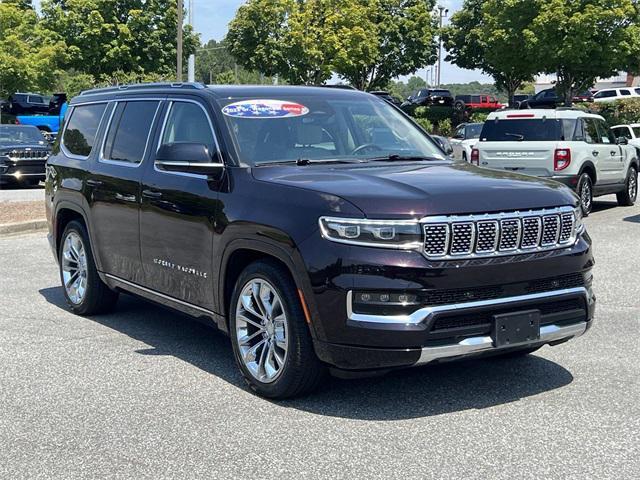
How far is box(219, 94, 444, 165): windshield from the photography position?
5.62 m

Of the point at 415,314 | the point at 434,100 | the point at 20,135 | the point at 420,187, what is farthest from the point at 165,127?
the point at 434,100

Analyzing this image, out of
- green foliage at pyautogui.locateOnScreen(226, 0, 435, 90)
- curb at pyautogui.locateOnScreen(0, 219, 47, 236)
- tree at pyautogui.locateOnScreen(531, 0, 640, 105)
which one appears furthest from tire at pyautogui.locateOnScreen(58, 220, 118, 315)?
green foliage at pyautogui.locateOnScreen(226, 0, 435, 90)

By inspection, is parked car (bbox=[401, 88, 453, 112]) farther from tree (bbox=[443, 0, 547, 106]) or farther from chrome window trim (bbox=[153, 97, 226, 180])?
chrome window trim (bbox=[153, 97, 226, 180])

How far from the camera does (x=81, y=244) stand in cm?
736

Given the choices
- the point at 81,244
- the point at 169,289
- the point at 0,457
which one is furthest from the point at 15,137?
the point at 0,457

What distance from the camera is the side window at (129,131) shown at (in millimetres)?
6457

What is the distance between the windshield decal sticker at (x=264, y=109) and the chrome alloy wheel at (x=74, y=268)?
2.30m

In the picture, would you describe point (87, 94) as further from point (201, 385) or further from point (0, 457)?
point (0, 457)

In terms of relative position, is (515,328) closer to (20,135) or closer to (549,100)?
(20,135)

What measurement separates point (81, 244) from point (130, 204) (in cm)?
122

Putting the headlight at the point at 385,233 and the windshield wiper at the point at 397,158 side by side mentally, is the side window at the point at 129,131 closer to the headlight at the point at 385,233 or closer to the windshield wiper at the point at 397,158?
the windshield wiper at the point at 397,158

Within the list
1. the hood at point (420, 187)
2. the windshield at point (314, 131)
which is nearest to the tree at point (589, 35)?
the windshield at point (314, 131)

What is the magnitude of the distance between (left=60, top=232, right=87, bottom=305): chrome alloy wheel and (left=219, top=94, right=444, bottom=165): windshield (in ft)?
7.73

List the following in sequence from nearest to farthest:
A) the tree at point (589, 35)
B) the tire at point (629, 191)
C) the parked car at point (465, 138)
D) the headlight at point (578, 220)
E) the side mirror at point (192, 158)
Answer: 1. the headlight at point (578, 220)
2. the side mirror at point (192, 158)
3. the tire at point (629, 191)
4. the parked car at point (465, 138)
5. the tree at point (589, 35)
